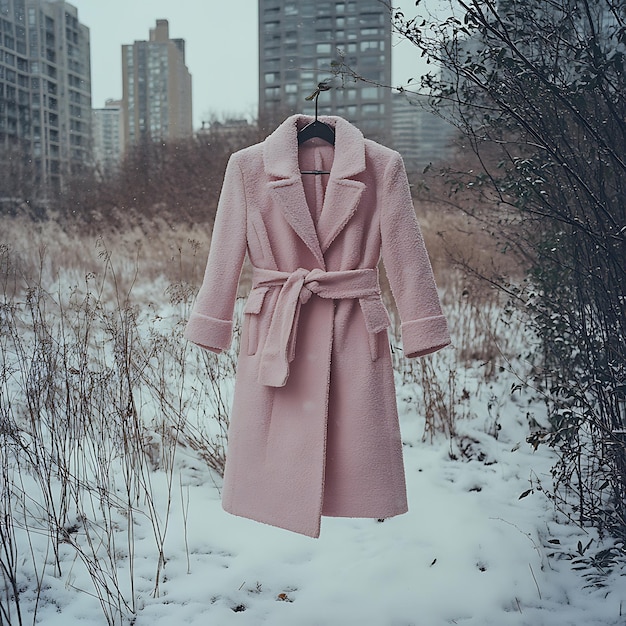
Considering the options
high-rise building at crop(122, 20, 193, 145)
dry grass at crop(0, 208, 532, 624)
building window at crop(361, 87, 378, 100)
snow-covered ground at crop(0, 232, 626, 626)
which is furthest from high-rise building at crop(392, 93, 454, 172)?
snow-covered ground at crop(0, 232, 626, 626)

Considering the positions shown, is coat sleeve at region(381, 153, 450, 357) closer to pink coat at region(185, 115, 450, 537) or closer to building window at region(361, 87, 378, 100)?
pink coat at region(185, 115, 450, 537)

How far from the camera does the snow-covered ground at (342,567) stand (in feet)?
5.03

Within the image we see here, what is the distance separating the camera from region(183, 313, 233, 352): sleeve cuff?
52.3 inches

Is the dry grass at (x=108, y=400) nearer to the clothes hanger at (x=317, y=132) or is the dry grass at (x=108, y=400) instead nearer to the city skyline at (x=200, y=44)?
the clothes hanger at (x=317, y=132)

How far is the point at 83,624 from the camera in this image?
1.48 m

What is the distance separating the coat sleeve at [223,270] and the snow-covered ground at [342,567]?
0.45m

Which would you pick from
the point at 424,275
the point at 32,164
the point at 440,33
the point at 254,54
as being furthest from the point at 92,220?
the point at 424,275

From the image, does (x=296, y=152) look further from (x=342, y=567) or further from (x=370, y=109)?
(x=370, y=109)

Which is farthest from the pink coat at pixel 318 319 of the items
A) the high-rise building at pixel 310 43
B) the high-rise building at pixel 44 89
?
the high-rise building at pixel 310 43

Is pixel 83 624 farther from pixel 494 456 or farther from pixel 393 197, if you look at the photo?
pixel 494 456

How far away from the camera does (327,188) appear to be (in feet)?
4.33

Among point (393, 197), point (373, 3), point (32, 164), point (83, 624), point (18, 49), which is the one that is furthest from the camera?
point (373, 3)

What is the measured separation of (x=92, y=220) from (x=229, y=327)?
11.4ft

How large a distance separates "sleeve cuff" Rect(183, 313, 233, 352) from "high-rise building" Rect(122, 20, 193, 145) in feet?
13.9
